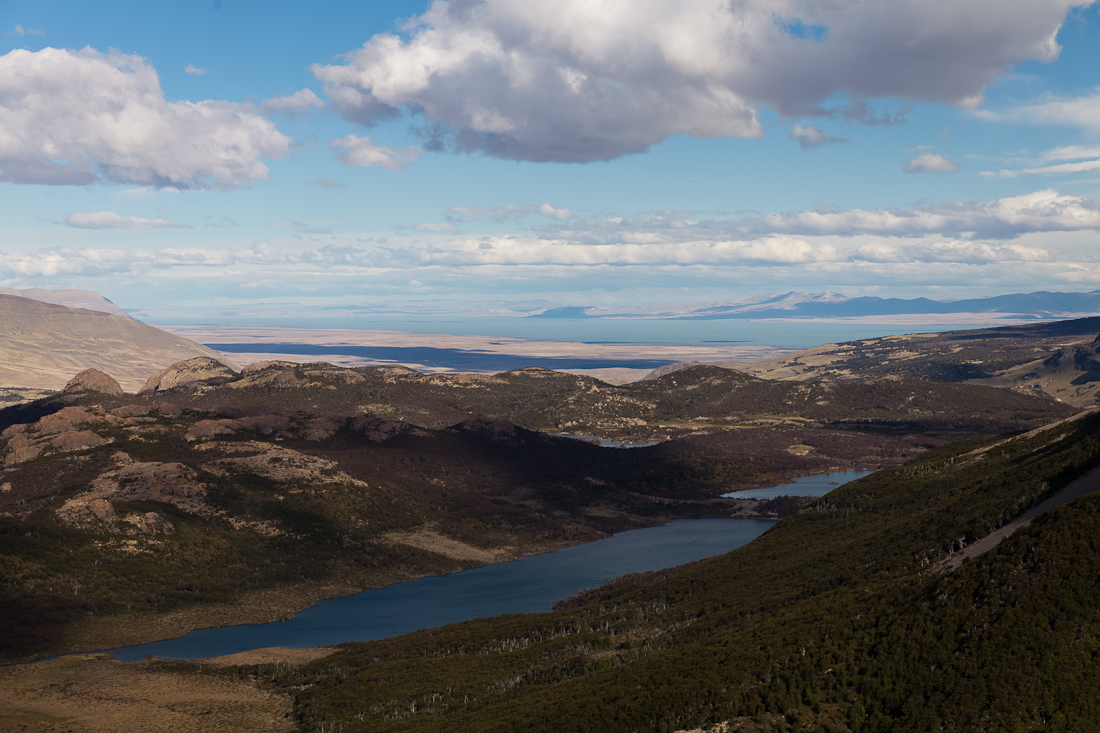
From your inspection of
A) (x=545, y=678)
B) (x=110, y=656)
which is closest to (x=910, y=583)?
(x=545, y=678)

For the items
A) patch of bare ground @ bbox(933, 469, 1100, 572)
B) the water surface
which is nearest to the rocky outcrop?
the water surface

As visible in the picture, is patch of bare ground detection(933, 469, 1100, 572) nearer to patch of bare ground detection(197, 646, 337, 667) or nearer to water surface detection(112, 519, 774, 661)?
patch of bare ground detection(197, 646, 337, 667)

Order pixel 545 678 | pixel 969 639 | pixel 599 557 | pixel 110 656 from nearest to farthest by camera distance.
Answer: pixel 969 639 → pixel 545 678 → pixel 110 656 → pixel 599 557

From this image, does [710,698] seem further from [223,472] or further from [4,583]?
[223,472]

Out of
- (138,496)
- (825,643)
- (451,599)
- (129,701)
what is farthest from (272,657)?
(138,496)

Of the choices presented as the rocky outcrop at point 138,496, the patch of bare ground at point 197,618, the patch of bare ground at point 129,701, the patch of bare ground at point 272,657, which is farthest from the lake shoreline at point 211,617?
the rocky outcrop at point 138,496
